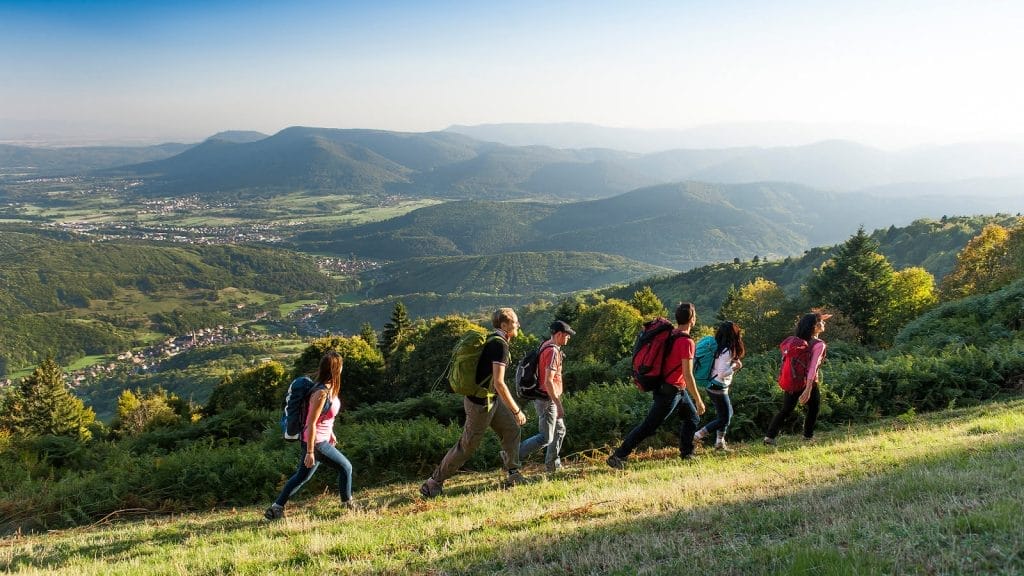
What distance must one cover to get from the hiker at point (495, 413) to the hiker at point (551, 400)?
423 mm

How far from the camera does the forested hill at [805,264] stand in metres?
82.1

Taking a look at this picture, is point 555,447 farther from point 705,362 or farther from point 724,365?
point 724,365

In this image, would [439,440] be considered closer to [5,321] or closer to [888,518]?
[888,518]

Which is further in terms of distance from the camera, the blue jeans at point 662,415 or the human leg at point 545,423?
the human leg at point 545,423

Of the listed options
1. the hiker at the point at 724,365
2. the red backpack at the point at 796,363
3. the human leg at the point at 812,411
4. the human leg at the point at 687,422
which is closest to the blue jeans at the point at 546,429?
the human leg at the point at 687,422

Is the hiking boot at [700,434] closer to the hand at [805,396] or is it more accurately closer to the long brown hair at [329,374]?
the hand at [805,396]

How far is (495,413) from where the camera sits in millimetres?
6652

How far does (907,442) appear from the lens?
6895 millimetres

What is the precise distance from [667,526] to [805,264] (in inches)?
3973

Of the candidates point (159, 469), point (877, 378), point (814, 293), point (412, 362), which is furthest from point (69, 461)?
point (814, 293)

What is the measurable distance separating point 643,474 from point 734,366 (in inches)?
87.9

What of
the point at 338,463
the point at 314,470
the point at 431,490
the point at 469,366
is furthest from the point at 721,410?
the point at 314,470

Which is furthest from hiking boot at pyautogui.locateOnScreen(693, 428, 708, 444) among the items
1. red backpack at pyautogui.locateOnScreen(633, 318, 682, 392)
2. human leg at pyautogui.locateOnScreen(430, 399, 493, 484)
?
human leg at pyautogui.locateOnScreen(430, 399, 493, 484)

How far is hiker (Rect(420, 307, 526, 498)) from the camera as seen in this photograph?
20.1ft
